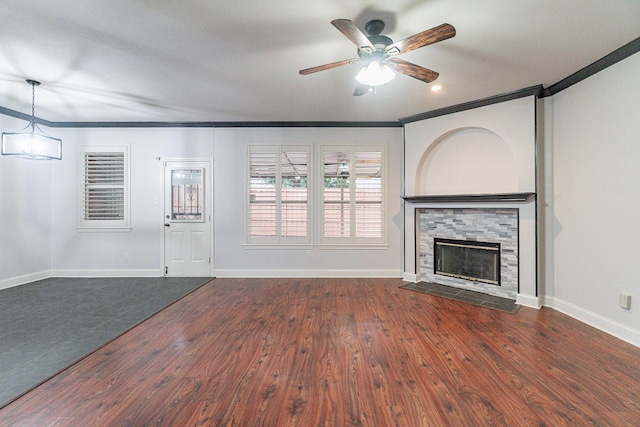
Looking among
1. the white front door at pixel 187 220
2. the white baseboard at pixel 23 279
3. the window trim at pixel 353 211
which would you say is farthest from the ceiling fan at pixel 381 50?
the white baseboard at pixel 23 279

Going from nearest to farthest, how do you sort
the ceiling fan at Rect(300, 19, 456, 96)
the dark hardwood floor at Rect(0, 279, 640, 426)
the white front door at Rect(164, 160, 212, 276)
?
the dark hardwood floor at Rect(0, 279, 640, 426), the ceiling fan at Rect(300, 19, 456, 96), the white front door at Rect(164, 160, 212, 276)

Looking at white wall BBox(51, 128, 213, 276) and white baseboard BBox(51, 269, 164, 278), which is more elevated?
white wall BBox(51, 128, 213, 276)

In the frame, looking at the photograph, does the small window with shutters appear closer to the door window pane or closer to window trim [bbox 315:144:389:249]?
the door window pane

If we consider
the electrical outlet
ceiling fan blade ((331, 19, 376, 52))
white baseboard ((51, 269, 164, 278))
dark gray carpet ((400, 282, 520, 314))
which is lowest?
dark gray carpet ((400, 282, 520, 314))

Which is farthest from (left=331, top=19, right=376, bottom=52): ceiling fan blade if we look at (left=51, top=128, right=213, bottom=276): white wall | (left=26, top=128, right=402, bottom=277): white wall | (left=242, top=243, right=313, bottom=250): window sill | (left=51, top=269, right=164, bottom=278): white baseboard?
(left=51, top=269, right=164, bottom=278): white baseboard

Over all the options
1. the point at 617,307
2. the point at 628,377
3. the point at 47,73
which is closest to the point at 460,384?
the point at 628,377

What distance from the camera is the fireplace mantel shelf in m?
3.47

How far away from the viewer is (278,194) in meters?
4.96

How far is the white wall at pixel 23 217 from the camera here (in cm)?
430

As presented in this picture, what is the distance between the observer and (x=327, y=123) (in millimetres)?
4859

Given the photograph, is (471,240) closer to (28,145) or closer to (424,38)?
(424,38)

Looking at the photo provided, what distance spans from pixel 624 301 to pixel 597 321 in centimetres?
39

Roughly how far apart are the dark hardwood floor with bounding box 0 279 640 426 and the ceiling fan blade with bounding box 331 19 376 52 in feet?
8.09

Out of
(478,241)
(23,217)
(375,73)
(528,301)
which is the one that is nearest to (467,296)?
(528,301)
